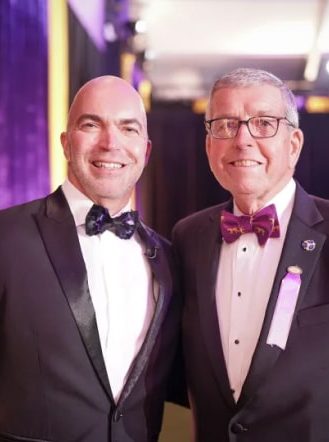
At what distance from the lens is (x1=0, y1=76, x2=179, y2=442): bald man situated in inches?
63.6

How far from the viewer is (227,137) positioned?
1856 millimetres

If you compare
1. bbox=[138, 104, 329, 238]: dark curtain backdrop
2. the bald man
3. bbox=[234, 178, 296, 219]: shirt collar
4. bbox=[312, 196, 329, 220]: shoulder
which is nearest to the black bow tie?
the bald man

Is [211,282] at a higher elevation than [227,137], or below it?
below

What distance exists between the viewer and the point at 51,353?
161 cm

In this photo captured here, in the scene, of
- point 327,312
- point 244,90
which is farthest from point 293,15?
point 327,312

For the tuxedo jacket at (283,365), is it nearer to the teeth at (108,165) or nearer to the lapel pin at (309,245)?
the lapel pin at (309,245)

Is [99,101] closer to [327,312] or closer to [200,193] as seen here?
[327,312]

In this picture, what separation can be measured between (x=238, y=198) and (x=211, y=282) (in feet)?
1.04

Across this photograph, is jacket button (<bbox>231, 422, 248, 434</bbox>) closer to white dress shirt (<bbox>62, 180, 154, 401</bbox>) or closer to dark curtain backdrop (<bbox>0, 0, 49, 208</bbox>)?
white dress shirt (<bbox>62, 180, 154, 401</bbox>)

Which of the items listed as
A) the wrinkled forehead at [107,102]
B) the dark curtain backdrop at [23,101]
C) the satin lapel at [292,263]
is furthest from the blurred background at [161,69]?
the satin lapel at [292,263]

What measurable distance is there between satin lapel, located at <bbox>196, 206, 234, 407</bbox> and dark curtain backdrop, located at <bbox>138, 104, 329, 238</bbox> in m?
4.99

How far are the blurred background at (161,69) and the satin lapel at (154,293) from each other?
1.39 m

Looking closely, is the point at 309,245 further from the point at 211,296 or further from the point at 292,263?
the point at 211,296

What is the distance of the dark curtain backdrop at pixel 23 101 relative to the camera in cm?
307
